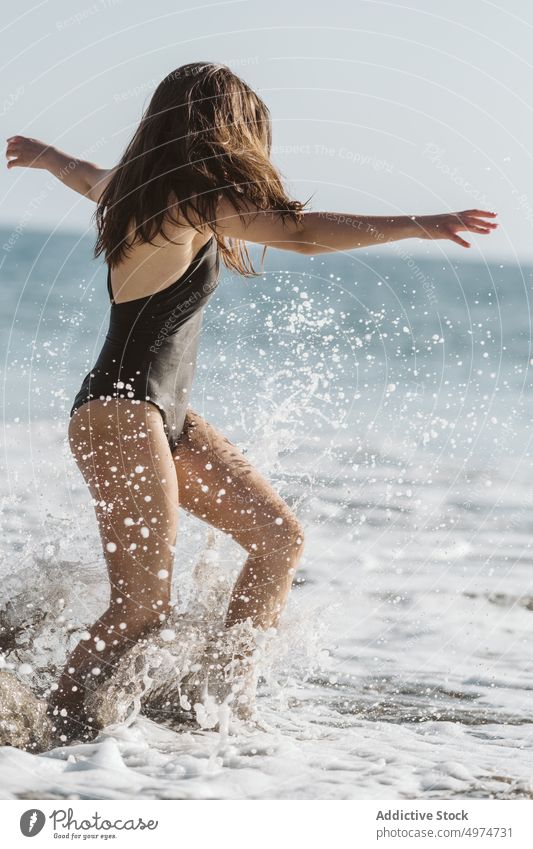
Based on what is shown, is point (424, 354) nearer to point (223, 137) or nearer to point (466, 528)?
point (466, 528)

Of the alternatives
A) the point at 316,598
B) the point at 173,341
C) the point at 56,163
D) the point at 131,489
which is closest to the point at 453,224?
the point at 173,341

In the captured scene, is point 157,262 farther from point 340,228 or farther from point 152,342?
point 340,228

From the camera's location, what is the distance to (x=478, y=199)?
8328 millimetres

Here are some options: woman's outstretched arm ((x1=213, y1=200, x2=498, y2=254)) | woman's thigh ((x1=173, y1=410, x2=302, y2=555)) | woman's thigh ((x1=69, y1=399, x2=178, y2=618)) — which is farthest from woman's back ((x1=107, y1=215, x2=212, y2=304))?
woman's thigh ((x1=173, y1=410, x2=302, y2=555))

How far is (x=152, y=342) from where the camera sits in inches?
99.3

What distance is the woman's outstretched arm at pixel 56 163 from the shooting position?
2.85 meters

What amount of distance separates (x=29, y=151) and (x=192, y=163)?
0.84 metres

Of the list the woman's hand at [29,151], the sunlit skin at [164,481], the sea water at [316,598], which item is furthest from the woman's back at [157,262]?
the sea water at [316,598]

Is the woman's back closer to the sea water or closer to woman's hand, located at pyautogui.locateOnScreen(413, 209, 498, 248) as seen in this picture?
woman's hand, located at pyautogui.locateOnScreen(413, 209, 498, 248)

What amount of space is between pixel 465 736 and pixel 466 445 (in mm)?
4137

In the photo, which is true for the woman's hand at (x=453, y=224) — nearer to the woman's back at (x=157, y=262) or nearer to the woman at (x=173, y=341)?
the woman at (x=173, y=341)

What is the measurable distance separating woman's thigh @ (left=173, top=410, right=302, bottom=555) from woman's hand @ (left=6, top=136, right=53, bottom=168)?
94 cm

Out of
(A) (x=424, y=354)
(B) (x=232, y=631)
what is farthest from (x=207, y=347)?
(B) (x=232, y=631)

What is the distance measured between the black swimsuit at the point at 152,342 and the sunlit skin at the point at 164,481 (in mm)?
29
